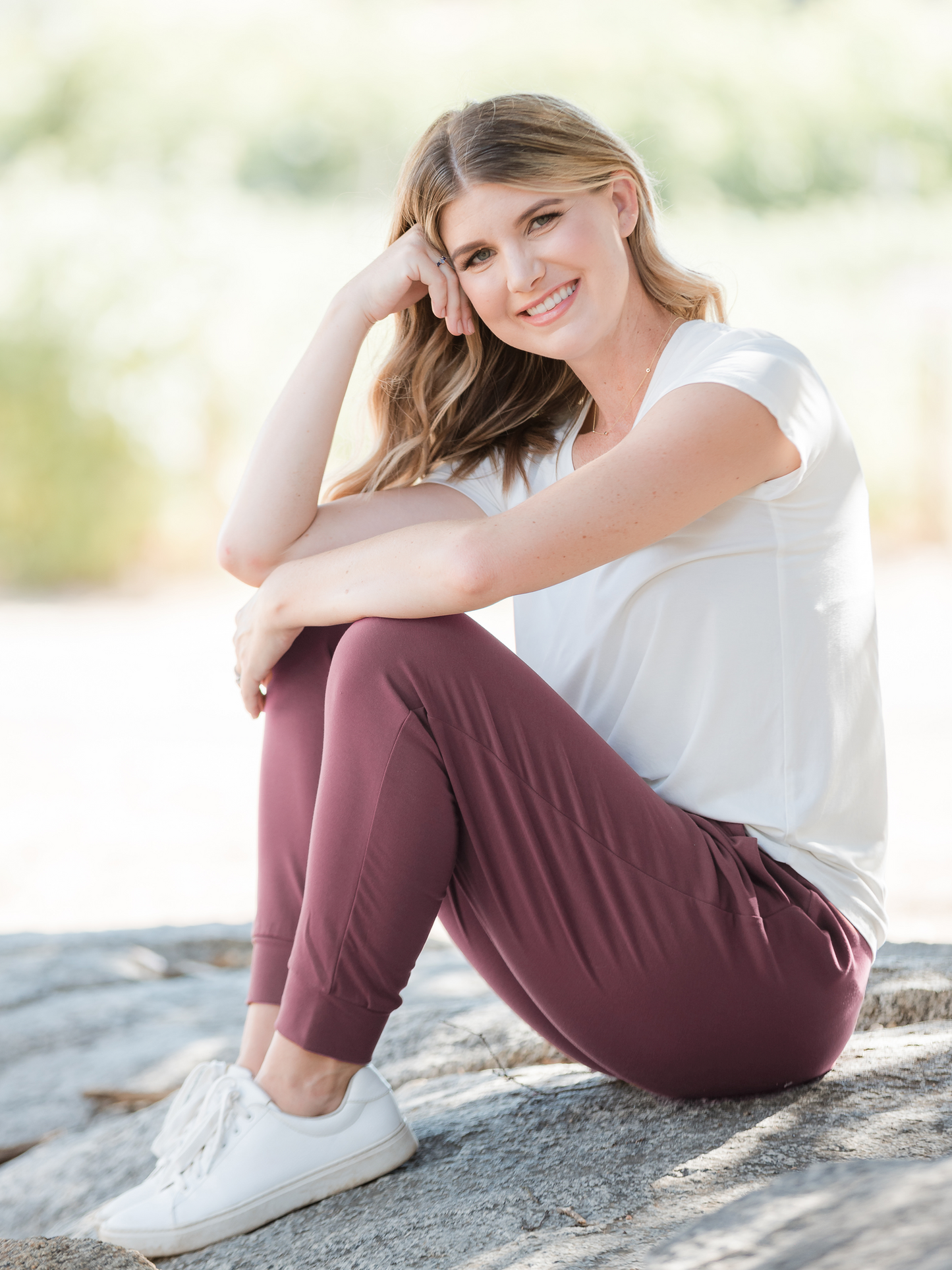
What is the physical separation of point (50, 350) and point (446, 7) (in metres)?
7.68

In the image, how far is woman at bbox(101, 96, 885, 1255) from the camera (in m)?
1.35

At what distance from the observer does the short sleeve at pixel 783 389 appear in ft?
4.70

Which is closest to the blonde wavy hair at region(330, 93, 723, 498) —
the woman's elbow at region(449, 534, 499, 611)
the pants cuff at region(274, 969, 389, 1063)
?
the woman's elbow at region(449, 534, 499, 611)

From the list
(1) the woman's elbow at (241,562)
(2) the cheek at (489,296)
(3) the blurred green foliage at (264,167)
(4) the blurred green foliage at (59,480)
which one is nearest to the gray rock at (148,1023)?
(1) the woman's elbow at (241,562)

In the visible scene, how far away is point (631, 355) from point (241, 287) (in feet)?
35.4

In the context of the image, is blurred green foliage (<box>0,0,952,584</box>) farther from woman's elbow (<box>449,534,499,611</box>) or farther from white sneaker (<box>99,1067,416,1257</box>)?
white sneaker (<box>99,1067,416,1257</box>)

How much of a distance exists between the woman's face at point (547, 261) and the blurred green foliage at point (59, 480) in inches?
420

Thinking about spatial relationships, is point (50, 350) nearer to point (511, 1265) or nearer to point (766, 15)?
point (766, 15)

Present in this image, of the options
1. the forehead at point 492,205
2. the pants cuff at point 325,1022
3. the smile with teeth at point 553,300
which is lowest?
the pants cuff at point 325,1022

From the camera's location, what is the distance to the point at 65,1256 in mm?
1311

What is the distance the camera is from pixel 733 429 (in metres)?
1.43

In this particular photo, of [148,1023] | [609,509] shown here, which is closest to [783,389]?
[609,509]

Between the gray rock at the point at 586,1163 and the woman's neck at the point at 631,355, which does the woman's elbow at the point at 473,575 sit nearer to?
the woman's neck at the point at 631,355

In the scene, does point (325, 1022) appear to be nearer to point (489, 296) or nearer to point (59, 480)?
point (489, 296)
